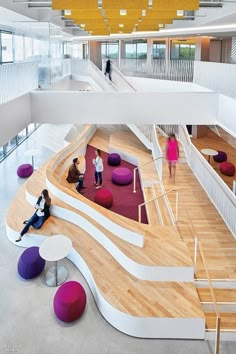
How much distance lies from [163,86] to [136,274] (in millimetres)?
10277

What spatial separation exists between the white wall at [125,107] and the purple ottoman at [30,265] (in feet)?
10.9

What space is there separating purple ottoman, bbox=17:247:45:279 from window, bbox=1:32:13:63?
9664 mm

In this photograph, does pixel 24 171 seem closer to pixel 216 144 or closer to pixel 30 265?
pixel 30 265

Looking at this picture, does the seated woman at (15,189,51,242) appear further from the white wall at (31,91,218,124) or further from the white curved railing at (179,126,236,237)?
the white curved railing at (179,126,236,237)

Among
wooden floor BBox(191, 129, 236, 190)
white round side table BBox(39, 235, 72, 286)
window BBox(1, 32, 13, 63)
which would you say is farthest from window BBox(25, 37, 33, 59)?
white round side table BBox(39, 235, 72, 286)

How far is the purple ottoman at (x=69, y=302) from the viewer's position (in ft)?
22.0

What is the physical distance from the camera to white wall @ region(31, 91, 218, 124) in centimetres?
924

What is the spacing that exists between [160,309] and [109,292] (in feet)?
3.45

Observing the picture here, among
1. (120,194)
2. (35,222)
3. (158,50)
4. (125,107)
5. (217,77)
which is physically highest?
(158,50)

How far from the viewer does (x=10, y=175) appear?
50.1ft

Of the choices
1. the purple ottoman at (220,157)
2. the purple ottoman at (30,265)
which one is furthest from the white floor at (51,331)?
the purple ottoman at (220,157)

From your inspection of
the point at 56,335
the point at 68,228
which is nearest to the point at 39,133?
the point at 68,228

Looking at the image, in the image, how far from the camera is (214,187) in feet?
34.5

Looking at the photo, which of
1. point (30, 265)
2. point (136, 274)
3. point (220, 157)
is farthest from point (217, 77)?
point (30, 265)
